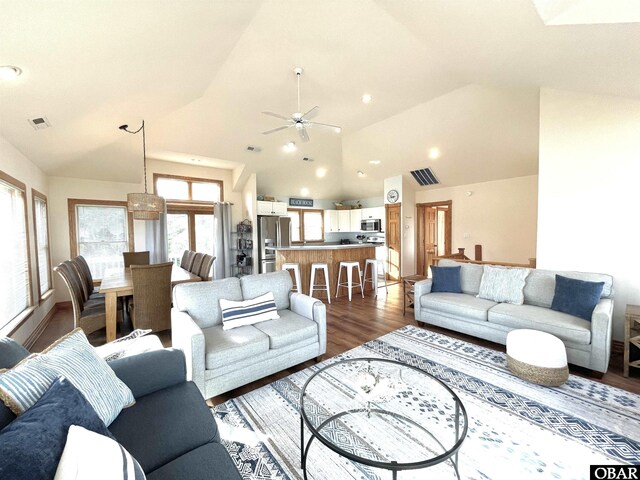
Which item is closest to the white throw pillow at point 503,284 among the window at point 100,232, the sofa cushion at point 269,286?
the sofa cushion at point 269,286

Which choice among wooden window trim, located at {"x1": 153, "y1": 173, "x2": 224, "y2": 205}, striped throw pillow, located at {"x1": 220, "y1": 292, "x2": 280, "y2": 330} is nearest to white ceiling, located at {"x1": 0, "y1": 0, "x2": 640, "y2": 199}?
wooden window trim, located at {"x1": 153, "y1": 173, "x2": 224, "y2": 205}

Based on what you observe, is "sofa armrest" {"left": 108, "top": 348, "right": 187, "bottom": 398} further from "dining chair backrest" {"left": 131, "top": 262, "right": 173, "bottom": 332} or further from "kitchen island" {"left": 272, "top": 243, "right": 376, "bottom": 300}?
"kitchen island" {"left": 272, "top": 243, "right": 376, "bottom": 300}

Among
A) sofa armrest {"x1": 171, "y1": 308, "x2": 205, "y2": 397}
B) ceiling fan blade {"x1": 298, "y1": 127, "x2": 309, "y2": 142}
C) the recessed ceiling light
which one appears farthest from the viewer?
ceiling fan blade {"x1": 298, "y1": 127, "x2": 309, "y2": 142}

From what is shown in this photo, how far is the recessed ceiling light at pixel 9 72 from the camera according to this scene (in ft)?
6.31

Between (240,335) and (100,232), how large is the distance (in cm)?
478

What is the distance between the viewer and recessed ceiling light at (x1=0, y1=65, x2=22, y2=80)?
6.31ft

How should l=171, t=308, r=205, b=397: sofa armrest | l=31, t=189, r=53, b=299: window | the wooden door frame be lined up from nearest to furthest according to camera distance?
l=171, t=308, r=205, b=397: sofa armrest < l=31, t=189, r=53, b=299: window < the wooden door frame

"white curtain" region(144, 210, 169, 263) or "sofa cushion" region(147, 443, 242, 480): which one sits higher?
"white curtain" region(144, 210, 169, 263)

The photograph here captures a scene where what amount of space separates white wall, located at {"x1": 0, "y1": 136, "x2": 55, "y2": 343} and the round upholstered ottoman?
495 cm

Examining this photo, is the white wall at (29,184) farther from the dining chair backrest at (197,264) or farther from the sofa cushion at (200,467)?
the sofa cushion at (200,467)

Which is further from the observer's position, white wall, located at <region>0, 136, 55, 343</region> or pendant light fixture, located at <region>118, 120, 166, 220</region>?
pendant light fixture, located at <region>118, 120, 166, 220</region>

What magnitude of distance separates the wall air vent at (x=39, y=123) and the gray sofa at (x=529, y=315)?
15.4 feet

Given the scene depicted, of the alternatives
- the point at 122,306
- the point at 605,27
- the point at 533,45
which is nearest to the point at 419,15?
the point at 533,45

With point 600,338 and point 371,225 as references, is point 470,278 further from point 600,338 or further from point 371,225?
point 371,225
